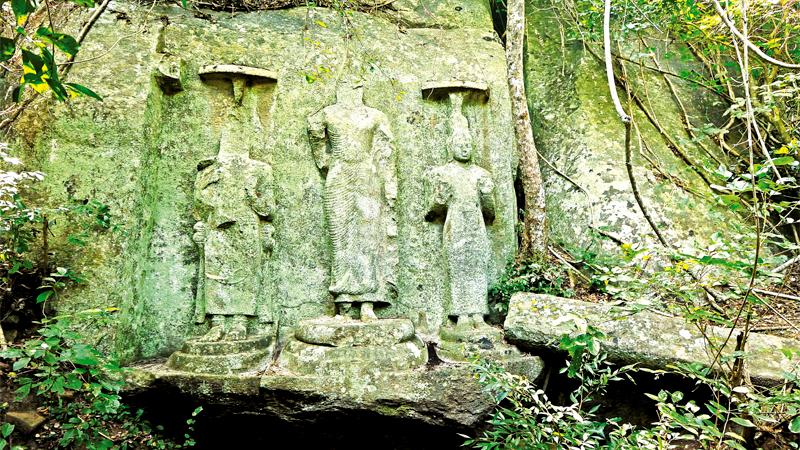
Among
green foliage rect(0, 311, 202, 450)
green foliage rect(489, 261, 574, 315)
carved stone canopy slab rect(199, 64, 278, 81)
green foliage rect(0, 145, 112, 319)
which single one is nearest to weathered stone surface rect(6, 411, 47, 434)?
green foliage rect(0, 311, 202, 450)

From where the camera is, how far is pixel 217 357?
12.9 ft

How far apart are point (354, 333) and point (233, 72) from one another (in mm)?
2368

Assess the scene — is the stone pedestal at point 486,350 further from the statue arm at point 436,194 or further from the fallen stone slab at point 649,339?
the statue arm at point 436,194

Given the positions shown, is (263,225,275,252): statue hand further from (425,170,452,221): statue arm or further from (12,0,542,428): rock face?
(425,170,452,221): statue arm

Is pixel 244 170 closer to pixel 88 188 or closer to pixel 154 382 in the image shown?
pixel 88 188

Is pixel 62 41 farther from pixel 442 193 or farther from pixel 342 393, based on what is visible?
pixel 442 193

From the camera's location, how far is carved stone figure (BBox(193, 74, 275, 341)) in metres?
4.27

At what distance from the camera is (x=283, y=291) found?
4.66 m

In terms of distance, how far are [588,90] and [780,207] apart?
4.04 m

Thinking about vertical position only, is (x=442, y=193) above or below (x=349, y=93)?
below

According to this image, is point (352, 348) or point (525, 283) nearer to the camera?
point (352, 348)

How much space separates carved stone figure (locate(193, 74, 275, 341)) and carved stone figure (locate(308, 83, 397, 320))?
53 cm

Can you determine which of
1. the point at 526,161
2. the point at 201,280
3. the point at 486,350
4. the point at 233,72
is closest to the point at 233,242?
the point at 201,280

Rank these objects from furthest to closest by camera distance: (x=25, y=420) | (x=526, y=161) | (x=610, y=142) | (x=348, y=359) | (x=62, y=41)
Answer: (x=610, y=142), (x=526, y=161), (x=348, y=359), (x=25, y=420), (x=62, y=41)
